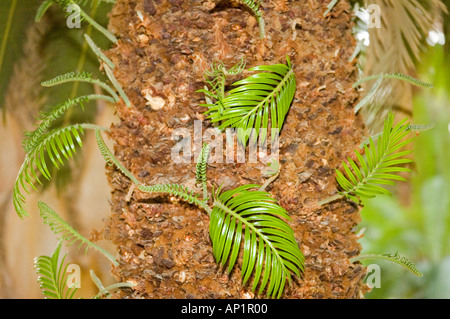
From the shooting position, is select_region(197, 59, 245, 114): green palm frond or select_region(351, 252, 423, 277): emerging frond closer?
select_region(197, 59, 245, 114): green palm frond

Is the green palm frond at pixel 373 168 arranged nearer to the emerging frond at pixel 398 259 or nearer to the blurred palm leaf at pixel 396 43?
the emerging frond at pixel 398 259

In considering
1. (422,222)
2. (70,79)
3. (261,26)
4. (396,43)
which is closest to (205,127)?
(261,26)

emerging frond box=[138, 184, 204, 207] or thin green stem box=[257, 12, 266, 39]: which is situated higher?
thin green stem box=[257, 12, 266, 39]

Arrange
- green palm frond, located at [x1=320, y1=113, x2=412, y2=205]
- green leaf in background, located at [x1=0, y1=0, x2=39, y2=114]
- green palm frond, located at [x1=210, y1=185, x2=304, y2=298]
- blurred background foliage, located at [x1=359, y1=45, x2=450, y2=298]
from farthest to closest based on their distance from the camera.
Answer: blurred background foliage, located at [x1=359, y1=45, x2=450, y2=298]
green leaf in background, located at [x1=0, y1=0, x2=39, y2=114]
green palm frond, located at [x1=320, y1=113, x2=412, y2=205]
green palm frond, located at [x1=210, y1=185, x2=304, y2=298]

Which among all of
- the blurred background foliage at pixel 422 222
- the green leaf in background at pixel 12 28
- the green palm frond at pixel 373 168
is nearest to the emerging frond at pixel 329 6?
the green palm frond at pixel 373 168

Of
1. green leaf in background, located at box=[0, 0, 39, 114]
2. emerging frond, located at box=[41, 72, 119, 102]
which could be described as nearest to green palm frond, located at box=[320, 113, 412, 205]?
emerging frond, located at box=[41, 72, 119, 102]

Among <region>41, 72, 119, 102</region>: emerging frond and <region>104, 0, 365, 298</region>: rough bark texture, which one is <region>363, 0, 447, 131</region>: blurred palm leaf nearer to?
<region>104, 0, 365, 298</region>: rough bark texture

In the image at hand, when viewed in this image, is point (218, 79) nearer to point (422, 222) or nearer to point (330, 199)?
point (330, 199)
